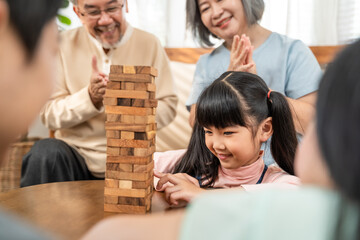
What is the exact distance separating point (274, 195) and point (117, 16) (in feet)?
5.20

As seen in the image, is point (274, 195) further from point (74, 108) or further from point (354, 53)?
point (74, 108)

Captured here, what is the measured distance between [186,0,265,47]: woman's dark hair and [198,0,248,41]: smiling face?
0.09 ft

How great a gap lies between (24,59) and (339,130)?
0.36 metres

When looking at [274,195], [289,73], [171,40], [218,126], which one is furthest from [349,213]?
[171,40]

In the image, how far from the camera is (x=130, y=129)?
909 mm

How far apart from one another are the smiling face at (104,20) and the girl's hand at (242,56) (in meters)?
0.62

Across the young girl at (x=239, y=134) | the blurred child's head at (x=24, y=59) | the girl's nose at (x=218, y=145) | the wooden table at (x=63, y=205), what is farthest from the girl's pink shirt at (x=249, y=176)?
the blurred child's head at (x=24, y=59)

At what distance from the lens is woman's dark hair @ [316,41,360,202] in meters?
0.34

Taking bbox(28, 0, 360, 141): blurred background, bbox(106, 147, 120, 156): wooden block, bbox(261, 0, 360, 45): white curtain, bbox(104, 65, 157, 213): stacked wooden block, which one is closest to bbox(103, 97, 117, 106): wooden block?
bbox(104, 65, 157, 213): stacked wooden block

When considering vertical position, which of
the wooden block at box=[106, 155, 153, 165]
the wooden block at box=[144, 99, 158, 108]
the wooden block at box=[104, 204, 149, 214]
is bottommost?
the wooden block at box=[104, 204, 149, 214]

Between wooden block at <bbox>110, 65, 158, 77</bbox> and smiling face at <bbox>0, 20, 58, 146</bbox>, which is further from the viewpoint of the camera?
wooden block at <bbox>110, 65, 158, 77</bbox>

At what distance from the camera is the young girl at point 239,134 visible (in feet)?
4.02

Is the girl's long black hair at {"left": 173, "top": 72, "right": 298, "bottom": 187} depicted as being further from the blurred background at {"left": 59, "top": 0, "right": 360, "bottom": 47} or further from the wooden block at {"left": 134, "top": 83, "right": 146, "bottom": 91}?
the blurred background at {"left": 59, "top": 0, "right": 360, "bottom": 47}

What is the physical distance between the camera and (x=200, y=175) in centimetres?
135
